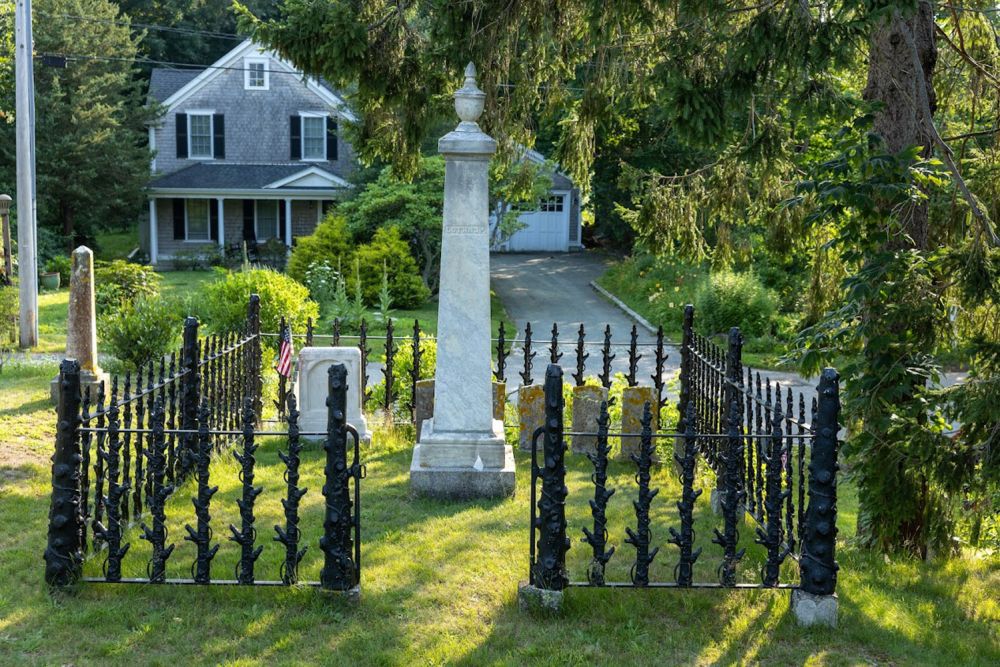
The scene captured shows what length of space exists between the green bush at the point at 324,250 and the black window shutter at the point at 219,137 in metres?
12.7

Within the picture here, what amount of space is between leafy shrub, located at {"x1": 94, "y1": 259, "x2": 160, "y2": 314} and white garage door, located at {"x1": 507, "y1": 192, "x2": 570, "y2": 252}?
19557mm

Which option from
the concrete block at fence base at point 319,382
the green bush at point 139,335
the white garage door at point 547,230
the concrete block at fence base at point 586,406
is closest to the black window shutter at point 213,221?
the white garage door at point 547,230

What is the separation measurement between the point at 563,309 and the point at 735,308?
6597mm

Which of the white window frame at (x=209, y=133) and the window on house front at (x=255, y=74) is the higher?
the window on house front at (x=255, y=74)

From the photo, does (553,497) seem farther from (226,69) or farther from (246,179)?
(226,69)

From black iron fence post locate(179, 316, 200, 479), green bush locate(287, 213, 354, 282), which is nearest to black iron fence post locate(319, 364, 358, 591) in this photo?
black iron fence post locate(179, 316, 200, 479)

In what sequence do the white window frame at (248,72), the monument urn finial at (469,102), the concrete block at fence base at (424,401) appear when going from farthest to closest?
1. the white window frame at (248,72)
2. the concrete block at fence base at (424,401)
3. the monument urn finial at (469,102)

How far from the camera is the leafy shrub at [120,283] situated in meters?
20.7

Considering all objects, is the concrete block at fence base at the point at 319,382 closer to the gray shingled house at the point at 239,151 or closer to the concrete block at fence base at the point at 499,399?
the concrete block at fence base at the point at 499,399

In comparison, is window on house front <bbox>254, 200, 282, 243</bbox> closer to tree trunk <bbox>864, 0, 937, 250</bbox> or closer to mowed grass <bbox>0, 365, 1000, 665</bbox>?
mowed grass <bbox>0, 365, 1000, 665</bbox>

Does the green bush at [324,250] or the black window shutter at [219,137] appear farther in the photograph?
the black window shutter at [219,137]

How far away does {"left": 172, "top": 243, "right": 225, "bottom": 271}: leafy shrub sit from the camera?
35.2 metres

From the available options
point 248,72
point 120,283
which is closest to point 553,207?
point 248,72

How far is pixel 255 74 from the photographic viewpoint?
3666 cm
